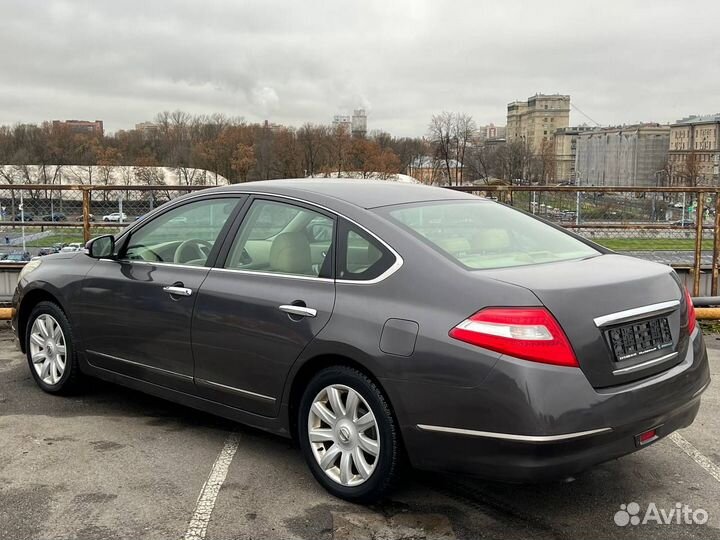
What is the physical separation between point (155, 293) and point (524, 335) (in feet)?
7.63

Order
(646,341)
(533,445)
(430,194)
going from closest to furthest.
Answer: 1. (533,445)
2. (646,341)
3. (430,194)

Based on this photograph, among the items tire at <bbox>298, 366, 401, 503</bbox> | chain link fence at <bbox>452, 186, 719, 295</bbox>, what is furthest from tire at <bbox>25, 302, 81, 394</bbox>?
chain link fence at <bbox>452, 186, 719, 295</bbox>

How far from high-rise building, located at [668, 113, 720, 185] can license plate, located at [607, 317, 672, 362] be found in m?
106

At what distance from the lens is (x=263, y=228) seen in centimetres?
400

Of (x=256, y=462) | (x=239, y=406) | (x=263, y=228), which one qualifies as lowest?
(x=256, y=462)

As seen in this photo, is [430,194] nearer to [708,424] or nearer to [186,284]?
[186,284]

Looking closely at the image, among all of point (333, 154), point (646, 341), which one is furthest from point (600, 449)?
point (333, 154)

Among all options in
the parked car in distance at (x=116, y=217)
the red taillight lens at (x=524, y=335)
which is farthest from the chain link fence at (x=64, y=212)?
the red taillight lens at (x=524, y=335)

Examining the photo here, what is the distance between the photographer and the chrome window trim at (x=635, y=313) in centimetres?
301

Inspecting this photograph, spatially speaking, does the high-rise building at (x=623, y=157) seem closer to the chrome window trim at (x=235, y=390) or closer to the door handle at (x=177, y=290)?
the door handle at (x=177, y=290)

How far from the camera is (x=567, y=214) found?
31.8ft

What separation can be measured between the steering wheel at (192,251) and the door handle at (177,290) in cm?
21

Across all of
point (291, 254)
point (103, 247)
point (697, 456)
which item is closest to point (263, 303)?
point (291, 254)

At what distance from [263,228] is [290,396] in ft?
3.18
